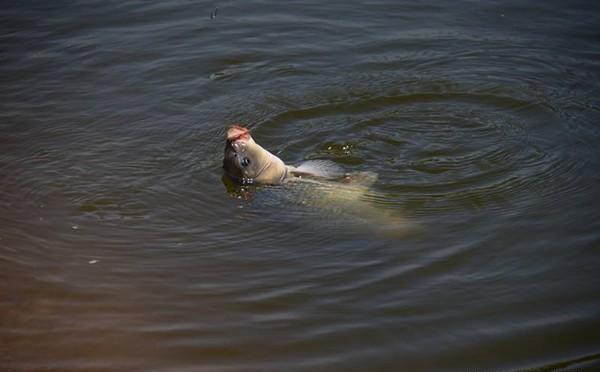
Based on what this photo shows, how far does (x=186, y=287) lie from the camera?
5.03 meters

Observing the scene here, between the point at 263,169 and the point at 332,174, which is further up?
the point at 263,169

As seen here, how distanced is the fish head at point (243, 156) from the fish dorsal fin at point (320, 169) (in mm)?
359

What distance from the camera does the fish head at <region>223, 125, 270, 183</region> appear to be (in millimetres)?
5984

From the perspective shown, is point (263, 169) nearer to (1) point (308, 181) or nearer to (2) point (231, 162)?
(2) point (231, 162)

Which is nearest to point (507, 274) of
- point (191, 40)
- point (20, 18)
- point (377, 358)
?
point (377, 358)

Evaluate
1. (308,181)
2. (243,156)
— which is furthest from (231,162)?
(308,181)

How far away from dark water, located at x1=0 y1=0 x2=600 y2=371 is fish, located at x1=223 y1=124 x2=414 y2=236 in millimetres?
112

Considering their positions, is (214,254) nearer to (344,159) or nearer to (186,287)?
(186,287)

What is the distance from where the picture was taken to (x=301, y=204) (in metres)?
6.06

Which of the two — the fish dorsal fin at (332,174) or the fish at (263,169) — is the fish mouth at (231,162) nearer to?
the fish at (263,169)

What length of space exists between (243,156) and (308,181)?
23.7 inches

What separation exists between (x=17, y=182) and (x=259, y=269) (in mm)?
2577

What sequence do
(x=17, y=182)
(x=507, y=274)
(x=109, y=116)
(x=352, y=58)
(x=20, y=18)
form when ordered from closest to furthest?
(x=507, y=274) → (x=17, y=182) → (x=109, y=116) → (x=352, y=58) → (x=20, y=18)

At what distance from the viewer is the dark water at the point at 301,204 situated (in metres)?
4.48
